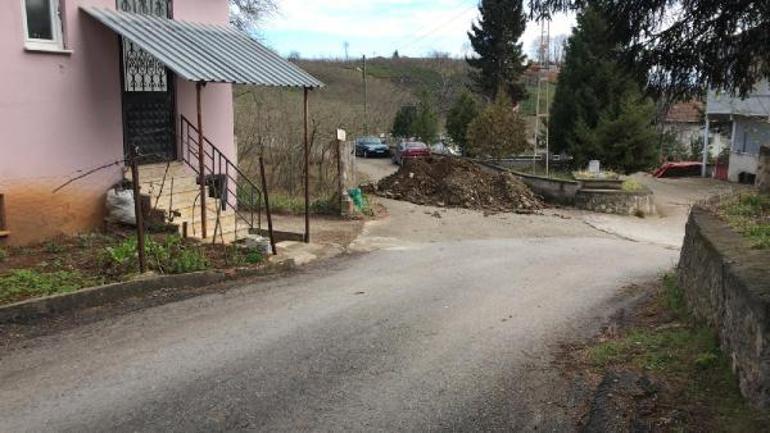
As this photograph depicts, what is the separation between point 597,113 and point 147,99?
74.7 feet

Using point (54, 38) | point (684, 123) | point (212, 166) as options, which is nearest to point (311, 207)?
point (212, 166)

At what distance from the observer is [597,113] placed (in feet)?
100

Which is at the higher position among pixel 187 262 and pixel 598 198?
pixel 187 262

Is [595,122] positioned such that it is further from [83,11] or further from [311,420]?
[311,420]

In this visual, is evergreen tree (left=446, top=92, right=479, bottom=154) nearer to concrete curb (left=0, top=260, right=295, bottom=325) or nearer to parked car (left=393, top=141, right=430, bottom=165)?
parked car (left=393, top=141, right=430, bottom=165)

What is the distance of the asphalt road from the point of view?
497 cm

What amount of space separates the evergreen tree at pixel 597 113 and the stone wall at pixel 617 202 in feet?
19.8

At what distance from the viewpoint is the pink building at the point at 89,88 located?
389 inches

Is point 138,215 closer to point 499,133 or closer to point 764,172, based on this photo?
point 764,172

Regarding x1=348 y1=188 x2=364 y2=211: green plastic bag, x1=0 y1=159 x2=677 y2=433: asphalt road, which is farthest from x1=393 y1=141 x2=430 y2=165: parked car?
x1=0 y1=159 x2=677 y2=433: asphalt road

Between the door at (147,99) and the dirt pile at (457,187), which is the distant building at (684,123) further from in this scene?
the door at (147,99)

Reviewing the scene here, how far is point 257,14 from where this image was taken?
31.8 m

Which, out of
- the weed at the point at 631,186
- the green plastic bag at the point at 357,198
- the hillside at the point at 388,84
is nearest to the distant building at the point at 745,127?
the weed at the point at 631,186

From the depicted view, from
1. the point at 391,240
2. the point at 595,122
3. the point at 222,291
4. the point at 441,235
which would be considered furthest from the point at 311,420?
the point at 595,122
